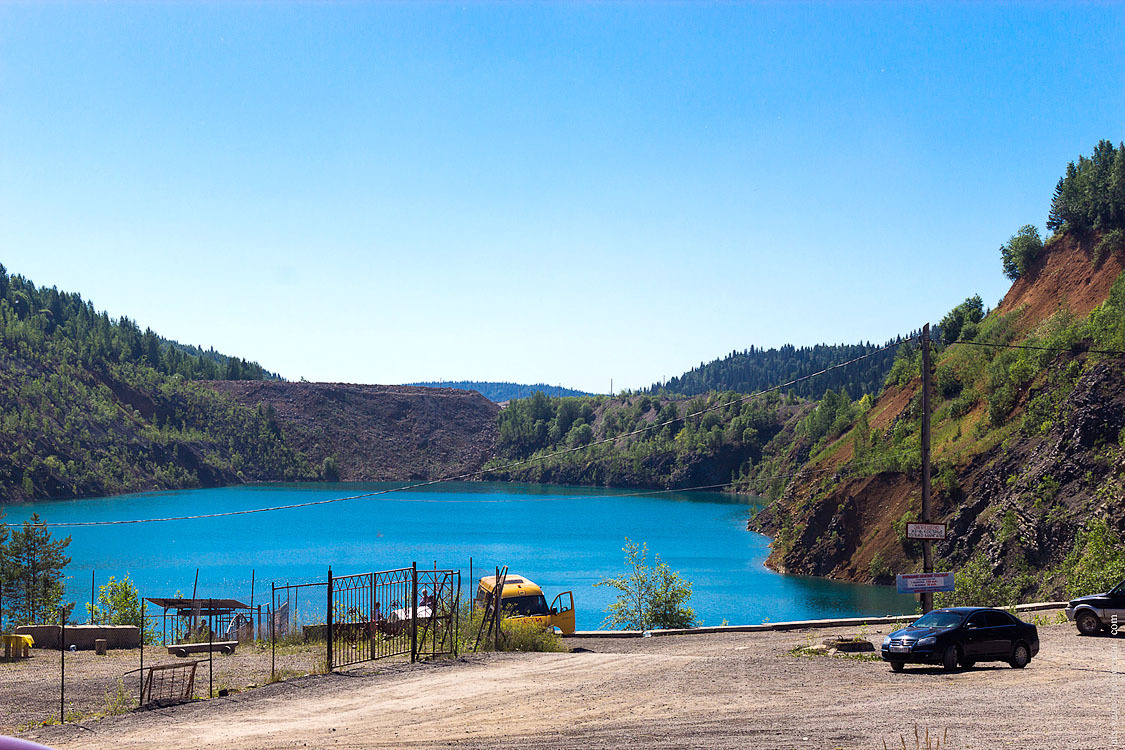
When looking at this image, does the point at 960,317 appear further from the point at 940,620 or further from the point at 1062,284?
the point at 940,620

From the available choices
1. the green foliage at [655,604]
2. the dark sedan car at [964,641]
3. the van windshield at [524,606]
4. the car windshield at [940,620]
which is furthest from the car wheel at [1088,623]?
the van windshield at [524,606]

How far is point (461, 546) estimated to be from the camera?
97.3 metres

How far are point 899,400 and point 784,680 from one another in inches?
2668

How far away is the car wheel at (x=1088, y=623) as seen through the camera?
26.4 meters

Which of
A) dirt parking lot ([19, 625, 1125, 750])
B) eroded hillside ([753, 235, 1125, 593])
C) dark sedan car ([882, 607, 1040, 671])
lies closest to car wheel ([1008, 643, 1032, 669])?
dark sedan car ([882, 607, 1040, 671])

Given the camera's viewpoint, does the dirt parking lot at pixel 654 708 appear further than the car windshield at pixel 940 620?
No

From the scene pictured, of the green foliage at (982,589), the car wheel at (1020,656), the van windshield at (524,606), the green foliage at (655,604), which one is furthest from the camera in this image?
the green foliage at (982,589)

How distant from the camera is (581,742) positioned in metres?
13.0

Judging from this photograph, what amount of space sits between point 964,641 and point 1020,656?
1.51 meters

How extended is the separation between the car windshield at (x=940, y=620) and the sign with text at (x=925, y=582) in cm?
142

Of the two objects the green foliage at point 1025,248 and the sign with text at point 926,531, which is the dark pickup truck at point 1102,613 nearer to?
the sign with text at point 926,531

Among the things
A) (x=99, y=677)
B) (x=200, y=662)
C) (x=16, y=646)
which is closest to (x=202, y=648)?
(x=16, y=646)

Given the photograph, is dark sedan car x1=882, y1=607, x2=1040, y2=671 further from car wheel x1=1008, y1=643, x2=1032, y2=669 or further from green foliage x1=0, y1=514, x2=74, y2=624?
green foliage x1=0, y1=514, x2=74, y2=624

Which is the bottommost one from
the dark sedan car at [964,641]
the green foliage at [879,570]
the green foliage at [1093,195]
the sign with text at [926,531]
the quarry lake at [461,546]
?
the quarry lake at [461,546]
